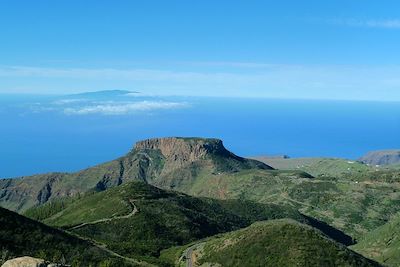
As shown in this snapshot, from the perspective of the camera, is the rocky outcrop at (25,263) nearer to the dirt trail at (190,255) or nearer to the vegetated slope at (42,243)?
the vegetated slope at (42,243)

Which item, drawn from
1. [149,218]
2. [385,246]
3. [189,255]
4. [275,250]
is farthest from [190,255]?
[385,246]

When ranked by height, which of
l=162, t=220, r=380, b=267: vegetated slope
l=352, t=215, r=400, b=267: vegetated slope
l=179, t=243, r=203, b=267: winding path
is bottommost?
l=352, t=215, r=400, b=267: vegetated slope

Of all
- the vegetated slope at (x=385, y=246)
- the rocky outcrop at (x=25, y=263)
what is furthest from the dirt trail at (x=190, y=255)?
the rocky outcrop at (x=25, y=263)

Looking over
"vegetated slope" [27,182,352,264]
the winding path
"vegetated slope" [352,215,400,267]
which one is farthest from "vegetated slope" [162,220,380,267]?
"vegetated slope" [352,215,400,267]

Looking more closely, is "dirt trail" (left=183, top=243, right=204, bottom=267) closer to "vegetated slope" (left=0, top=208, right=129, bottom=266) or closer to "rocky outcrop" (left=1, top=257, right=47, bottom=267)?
"vegetated slope" (left=0, top=208, right=129, bottom=266)

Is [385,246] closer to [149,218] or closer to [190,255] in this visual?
[190,255]

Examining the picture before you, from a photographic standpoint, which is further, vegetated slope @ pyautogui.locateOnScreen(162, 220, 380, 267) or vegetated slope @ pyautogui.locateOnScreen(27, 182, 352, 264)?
vegetated slope @ pyautogui.locateOnScreen(27, 182, 352, 264)
